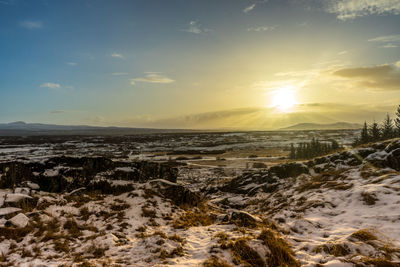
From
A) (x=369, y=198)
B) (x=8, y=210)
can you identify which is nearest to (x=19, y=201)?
(x=8, y=210)

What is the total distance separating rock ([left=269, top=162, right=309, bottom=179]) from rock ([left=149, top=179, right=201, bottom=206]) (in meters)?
9.11

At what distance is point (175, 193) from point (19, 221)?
7593mm

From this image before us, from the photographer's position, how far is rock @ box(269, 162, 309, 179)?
17383mm

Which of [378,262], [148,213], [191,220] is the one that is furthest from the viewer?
[148,213]

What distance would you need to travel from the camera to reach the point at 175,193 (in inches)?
508

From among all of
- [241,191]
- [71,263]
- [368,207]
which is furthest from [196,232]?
[241,191]

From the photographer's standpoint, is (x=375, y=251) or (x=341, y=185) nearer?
(x=375, y=251)

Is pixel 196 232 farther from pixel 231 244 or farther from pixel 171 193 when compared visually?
pixel 171 193

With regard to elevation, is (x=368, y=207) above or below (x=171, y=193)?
above

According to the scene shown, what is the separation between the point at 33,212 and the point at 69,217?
4.56 feet

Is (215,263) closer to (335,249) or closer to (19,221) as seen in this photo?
(335,249)

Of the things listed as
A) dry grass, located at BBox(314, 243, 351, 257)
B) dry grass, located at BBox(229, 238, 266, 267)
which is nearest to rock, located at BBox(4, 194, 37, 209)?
dry grass, located at BBox(229, 238, 266, 267)

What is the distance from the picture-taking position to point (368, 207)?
8.41m

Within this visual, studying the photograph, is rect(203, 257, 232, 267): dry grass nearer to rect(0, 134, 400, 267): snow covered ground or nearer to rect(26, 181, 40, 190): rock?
rect(0, 134, 400, 267): snow covered ground
